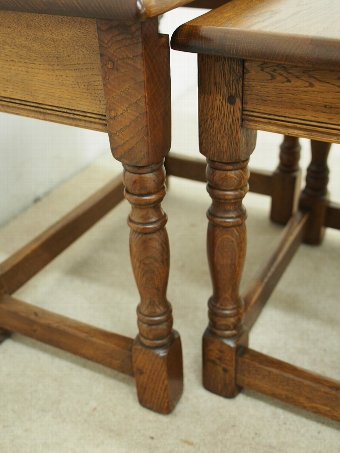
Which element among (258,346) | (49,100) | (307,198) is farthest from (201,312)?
(49,100)

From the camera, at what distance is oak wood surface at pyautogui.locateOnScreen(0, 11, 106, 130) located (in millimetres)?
679

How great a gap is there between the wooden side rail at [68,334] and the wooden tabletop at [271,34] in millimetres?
463

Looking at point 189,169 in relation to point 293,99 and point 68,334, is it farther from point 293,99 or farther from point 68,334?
point 293,99

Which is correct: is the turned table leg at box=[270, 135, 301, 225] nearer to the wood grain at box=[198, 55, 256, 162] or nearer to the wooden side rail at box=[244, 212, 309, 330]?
the wooden side rail at box=[244, 212, 309, 330]

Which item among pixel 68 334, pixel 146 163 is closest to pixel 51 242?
pixel 68 334

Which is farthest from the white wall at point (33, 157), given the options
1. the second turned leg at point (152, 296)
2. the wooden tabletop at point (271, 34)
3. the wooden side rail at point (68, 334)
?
the wooden tabletop at point (271, 34)

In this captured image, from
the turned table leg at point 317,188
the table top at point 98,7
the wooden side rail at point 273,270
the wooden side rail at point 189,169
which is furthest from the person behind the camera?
the wooden side rail at point 189,169

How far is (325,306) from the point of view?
1.14m

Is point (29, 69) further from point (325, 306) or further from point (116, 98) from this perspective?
point (325, 306)

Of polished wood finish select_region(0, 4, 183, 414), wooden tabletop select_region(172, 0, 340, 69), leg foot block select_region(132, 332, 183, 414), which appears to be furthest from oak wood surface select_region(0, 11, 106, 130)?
leg foot block select_region(132, 332, 183, 414)

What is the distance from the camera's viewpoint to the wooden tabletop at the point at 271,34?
61 cm

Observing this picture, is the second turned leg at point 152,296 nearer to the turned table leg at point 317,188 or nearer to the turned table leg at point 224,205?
the turned table leg at point 224,205

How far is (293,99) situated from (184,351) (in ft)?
1.75

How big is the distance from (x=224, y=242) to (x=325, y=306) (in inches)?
16.3
